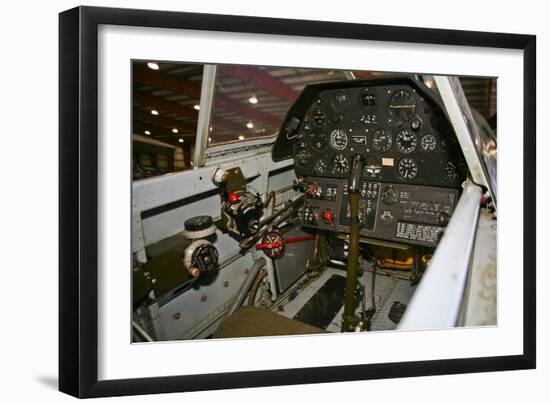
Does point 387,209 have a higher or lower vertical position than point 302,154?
lower

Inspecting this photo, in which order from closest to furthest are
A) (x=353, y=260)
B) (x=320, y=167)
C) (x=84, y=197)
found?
(x=84, y=197), (x=353, y=260), (x=320, y=167)

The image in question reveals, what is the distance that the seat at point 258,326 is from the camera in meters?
1.81

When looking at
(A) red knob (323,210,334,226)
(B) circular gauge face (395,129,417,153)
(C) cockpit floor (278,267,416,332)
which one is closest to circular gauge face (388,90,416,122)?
(B) circular gauge face (395,129,417,153)

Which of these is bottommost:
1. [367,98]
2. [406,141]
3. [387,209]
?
[387,209]

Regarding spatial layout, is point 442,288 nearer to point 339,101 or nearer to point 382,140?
point 382,140

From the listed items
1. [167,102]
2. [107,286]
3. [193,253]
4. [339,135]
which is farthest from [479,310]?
[339,135]

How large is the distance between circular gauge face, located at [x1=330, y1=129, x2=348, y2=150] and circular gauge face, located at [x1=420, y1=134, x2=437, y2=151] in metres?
0.66

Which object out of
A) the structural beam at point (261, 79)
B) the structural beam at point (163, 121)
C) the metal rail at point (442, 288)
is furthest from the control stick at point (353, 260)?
the structural beam at point (163, 121)

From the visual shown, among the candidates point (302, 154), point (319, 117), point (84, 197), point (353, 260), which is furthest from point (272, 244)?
point (84, 197)

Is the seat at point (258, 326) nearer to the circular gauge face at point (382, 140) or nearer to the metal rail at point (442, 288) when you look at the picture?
the metal rail at point (442, 288)

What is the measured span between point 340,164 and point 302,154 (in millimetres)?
389

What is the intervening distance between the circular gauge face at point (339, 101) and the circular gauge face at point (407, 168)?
70 centimetres

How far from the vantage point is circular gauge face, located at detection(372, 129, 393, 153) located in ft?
9.81

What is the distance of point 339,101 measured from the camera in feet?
10.2
